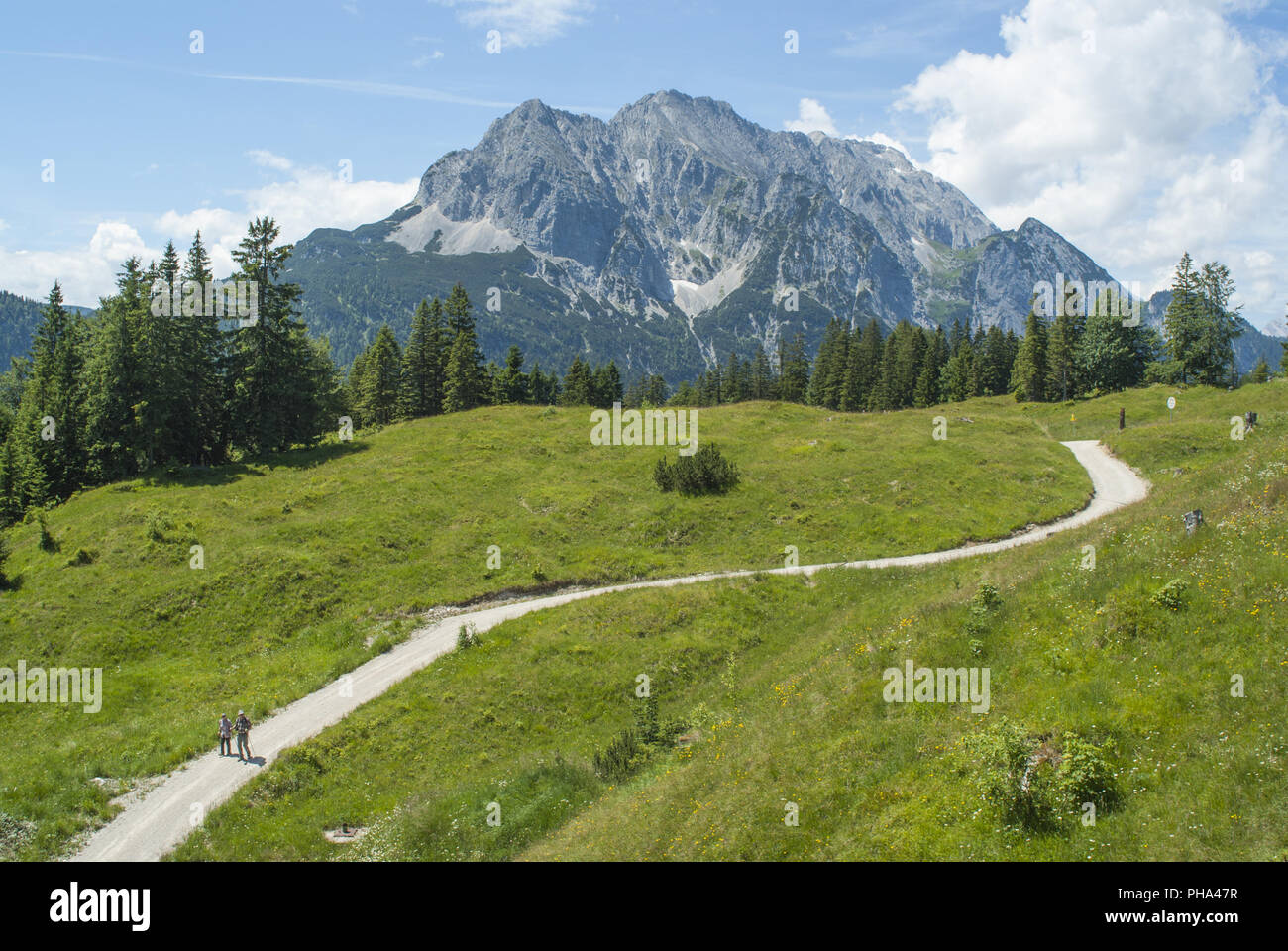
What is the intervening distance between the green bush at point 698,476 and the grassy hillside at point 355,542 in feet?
4.05

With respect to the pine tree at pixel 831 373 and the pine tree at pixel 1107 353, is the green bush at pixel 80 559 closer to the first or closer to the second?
the pine tree at pixel 831 373

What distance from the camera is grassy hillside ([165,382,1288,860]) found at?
11.2 metres

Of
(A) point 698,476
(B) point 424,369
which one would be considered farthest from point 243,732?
(B) point 424,369

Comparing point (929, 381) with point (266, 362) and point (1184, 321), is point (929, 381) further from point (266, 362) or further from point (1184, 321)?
point (266, 362)

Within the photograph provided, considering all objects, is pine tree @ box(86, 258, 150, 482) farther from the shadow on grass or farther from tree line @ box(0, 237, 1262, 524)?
the shadow on grass

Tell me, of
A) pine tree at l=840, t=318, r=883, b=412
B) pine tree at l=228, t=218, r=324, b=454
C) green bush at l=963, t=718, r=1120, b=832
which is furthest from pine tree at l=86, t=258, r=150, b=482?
pine tree at l=840, t=318, r=883, b=412

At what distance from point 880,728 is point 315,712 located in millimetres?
20066

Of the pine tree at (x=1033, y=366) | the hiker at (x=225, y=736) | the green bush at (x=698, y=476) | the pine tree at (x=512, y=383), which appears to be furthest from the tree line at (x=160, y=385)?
the pine tree at (x=1033, y=366)

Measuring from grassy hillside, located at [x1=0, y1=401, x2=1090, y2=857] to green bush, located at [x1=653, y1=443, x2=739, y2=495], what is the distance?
123 centimetres

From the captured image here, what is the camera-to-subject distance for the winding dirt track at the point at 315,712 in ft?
60.5

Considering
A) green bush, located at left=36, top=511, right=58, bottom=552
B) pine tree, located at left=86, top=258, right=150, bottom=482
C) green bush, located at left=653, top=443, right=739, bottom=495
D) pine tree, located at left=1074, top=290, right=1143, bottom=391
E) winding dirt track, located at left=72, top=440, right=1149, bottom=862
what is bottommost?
winding dirt track, located at left=72, top=440, right=1149, bottom=862

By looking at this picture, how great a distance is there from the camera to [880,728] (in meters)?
15.1

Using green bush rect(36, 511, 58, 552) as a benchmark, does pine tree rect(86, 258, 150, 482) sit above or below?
above
